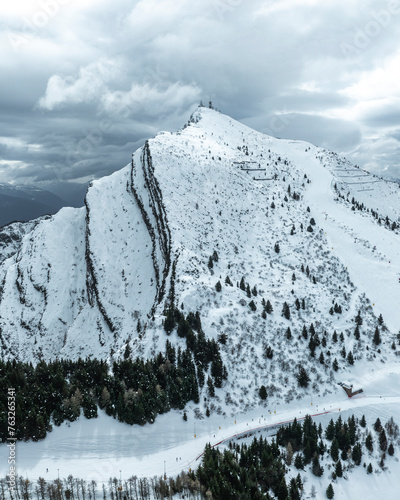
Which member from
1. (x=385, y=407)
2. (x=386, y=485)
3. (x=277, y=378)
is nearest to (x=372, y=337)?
(x=385, y=407)

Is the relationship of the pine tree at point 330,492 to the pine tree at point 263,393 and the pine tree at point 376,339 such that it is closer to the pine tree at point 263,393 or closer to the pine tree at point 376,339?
the pine tree at point 263,393

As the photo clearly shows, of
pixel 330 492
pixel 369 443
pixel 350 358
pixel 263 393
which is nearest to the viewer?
pixel 330 492

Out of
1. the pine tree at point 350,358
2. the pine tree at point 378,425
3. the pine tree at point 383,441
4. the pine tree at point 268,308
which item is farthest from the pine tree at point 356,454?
the pine tree at point 268,308

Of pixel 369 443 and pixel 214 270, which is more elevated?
pixel 214 270

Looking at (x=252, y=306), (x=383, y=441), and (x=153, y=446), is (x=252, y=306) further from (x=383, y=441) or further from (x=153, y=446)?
(x=153, y=446)

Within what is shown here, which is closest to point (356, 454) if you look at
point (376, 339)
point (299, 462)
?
point (299, 462)

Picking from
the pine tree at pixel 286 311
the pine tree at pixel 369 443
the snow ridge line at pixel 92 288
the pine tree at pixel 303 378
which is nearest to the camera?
the pine tree at pixel 369 443

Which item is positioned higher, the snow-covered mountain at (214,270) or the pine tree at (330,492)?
the snow-covered mountain at (214,270)

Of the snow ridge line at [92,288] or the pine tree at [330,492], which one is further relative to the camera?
the snow ridge line at [92,288]

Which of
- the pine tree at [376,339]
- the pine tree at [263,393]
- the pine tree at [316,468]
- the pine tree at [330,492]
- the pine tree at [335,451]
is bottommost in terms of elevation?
the pine tree at [330,492]
